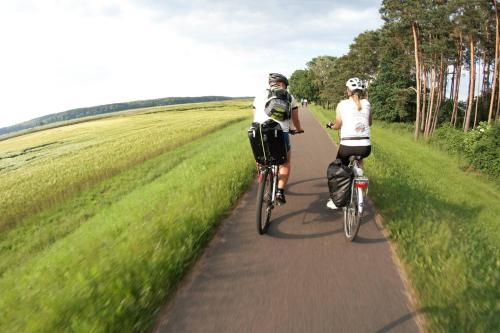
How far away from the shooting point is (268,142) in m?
4.67

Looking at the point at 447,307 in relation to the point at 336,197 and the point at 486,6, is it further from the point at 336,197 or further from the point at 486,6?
the point at 486,6

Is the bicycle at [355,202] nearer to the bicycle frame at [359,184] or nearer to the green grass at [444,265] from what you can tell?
the bicycle frame at [359,184]

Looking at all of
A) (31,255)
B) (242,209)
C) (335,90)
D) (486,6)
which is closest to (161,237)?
(242,209)

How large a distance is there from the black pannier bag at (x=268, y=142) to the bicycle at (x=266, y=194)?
173 millimetres

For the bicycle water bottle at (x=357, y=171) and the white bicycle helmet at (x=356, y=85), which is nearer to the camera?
the white bicycle helmet at (x=356, y=85)

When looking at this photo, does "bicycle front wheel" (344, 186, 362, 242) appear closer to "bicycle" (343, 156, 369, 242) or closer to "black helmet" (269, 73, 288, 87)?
"bicycle" (343, 156, 369, 242)

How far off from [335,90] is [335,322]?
55.3 metres

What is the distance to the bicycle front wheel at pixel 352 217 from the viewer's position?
440cm

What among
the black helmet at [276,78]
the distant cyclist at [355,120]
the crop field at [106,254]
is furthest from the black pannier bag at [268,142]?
the crop field at [106,254]

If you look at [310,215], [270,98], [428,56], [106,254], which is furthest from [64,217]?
[428,56]

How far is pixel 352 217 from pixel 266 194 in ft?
4.12

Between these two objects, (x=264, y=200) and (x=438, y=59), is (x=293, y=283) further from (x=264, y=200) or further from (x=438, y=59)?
(x=438, y=59)

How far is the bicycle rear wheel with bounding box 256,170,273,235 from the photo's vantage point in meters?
4.54

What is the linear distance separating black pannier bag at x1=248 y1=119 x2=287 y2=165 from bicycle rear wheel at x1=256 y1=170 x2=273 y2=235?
0.74ft
